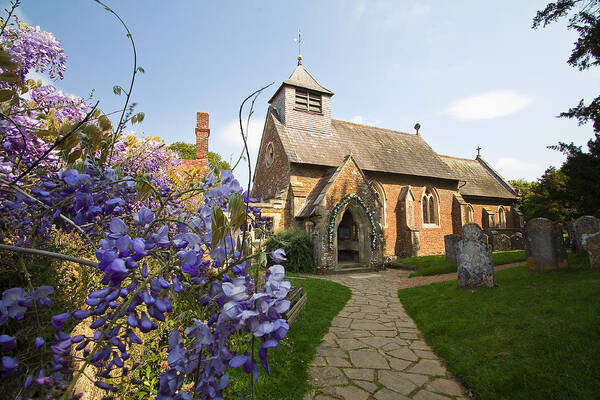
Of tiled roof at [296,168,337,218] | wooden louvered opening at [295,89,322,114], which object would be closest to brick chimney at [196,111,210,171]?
wooden louvered opening at [295,89,322,114]

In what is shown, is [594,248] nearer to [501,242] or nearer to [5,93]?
[5,93]

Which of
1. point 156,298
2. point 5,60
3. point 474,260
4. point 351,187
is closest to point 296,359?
point 156,298

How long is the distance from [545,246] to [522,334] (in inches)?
193

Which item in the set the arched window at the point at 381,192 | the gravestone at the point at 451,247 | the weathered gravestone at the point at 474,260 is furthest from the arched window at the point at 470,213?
the weathered gravestone at the point at 474,260

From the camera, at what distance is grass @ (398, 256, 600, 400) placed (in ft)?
9.95

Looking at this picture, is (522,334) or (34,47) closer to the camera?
(34,47)

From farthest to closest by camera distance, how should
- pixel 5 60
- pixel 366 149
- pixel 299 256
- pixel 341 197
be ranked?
1. pixel 366 149
2. pixel 341 197
3. pixel 299 256
4. pixel 5 60

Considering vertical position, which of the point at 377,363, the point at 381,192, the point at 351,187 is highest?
the point at 381,192

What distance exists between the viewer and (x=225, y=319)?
2.72ft

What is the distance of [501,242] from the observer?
1945 centimetres

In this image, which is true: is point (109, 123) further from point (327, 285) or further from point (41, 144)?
point (327, 285)

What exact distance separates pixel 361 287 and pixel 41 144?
908 cm

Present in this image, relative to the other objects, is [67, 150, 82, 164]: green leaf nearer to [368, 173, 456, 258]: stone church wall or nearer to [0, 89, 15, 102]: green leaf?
[0, 89, 15, 102]: green leaf

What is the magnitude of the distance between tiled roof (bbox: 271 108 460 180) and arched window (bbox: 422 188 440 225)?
1.20m
